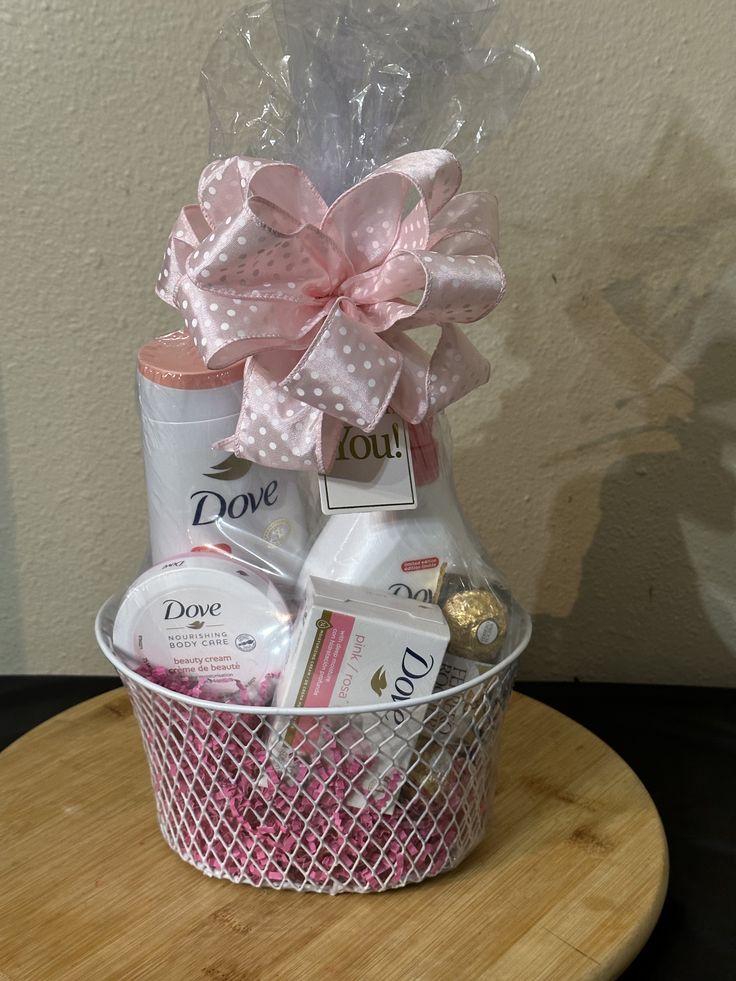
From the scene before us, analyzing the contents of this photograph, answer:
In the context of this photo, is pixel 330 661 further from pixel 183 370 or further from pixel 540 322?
pixel 540 322

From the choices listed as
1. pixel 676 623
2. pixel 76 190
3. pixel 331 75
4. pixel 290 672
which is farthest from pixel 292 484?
pixel 676 623

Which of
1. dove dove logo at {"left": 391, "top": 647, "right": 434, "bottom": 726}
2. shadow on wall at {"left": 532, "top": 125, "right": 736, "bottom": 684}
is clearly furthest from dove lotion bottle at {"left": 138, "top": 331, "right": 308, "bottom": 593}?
shadow on wall at {"left": 532, "top": 125, "right": 736, "bottom": 684}

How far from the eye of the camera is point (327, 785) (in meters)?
0.61

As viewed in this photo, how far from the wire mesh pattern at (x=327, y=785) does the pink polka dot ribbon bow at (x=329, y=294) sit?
156 mm

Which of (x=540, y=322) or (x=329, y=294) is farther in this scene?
(x=540, y=322)

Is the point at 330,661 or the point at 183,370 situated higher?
the point at 183,370

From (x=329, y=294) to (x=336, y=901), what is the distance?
0.36 m

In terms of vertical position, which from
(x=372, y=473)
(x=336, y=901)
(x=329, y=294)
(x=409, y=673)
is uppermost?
(x=329, y=294)

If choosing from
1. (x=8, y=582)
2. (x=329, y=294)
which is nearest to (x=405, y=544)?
(x=329, y=294)

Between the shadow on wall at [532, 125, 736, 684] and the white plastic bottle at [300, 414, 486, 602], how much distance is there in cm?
32

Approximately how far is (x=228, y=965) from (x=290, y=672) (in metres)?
0.17

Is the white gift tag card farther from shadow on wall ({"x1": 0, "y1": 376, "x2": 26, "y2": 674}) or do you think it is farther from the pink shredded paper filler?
shadow on wall ({"x1": 0, "y1": 376, "x2": 26, "y2": 674})

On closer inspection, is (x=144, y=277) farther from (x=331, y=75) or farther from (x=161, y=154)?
(x=331, y=75)

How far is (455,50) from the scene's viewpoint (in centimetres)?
64
